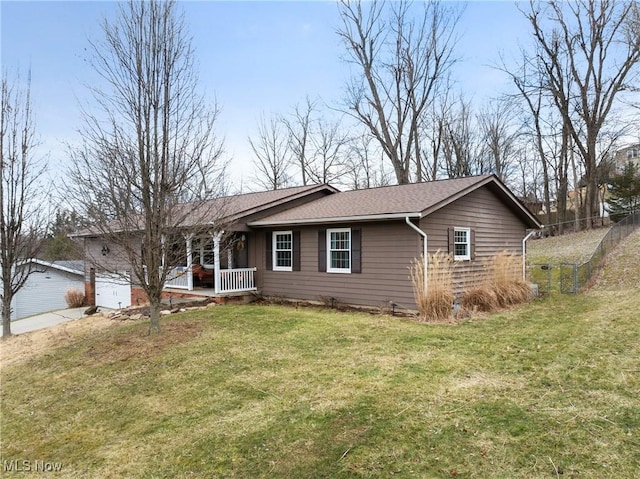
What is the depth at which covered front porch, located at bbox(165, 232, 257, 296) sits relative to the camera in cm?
1147

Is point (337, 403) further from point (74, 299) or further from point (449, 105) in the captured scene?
point (449, 105)

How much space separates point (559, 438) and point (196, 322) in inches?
281

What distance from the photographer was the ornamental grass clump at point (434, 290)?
→ 28.5ft

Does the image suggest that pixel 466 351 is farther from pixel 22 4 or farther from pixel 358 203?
pixel 22 4

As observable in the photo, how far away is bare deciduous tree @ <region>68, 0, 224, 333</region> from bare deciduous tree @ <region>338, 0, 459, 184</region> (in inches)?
692

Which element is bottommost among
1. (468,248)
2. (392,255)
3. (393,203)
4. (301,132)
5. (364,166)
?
(392,255)

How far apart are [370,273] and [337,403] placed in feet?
19.9

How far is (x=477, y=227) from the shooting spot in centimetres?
1149

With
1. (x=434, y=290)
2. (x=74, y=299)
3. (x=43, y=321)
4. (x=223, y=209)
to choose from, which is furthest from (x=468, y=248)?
(x=74, y=299)

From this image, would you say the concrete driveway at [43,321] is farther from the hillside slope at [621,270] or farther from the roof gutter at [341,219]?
the hillside slope at [621,270]

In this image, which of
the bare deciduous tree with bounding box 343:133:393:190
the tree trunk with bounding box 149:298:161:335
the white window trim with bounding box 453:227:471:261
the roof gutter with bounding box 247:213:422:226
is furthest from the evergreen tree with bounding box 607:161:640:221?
the tree trunk with bounding box 149:298:161:335

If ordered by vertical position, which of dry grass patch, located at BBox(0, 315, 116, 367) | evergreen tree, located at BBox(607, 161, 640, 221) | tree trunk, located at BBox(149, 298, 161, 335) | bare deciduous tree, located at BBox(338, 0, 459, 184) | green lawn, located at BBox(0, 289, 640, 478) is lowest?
dry grass patch, located at BBox(0, 315, 116, 367)

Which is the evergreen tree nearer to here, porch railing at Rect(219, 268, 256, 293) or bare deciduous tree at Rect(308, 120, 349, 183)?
bare deciduous tree at Rect(308, 120, 349, 183)

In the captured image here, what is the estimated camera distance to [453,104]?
90.1 feet
